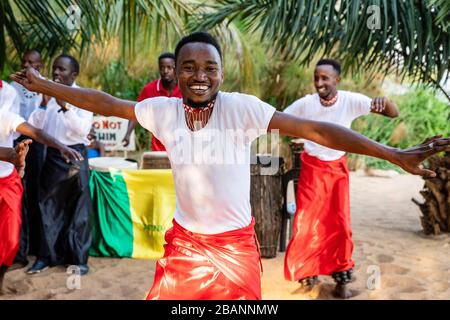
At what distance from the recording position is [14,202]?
13.4 feet

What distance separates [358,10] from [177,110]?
9.09 ft

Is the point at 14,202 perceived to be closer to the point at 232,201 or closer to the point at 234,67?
the point at 232,201

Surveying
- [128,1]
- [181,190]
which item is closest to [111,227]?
[128,1]

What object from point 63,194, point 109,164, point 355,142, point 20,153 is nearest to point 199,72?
point 355,142

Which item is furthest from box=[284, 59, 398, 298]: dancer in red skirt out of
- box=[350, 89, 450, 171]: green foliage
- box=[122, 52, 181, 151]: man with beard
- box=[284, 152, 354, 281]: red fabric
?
box=[350, 89, 450, 171]: green foliage

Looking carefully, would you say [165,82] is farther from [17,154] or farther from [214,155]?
[214,155]

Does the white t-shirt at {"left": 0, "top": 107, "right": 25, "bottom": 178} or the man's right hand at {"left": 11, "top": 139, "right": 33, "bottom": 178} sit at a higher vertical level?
the white t-shirt at {"left": 0, "top": 107, "right": 25, "bottom": 178}

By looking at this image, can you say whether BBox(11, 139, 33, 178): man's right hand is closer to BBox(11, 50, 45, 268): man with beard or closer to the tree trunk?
BBox(11, 50, 45, 268): man with beard

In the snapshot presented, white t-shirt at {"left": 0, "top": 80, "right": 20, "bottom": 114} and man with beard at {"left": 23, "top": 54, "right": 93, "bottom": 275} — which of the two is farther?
man with beard at {"left": 23, "top": 54, "right": 93, "bottom": 275}

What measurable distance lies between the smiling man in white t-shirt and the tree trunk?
168 inches

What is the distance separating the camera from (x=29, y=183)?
5203 millimetres

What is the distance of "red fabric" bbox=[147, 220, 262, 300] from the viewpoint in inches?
90.2

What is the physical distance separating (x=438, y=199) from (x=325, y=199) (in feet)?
7.67

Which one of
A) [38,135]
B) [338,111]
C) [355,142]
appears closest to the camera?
[355,142]
